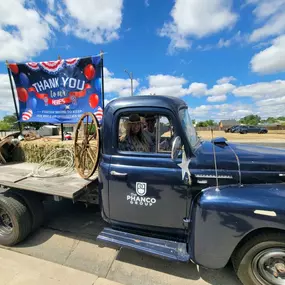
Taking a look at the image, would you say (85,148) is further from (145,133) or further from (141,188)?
(141,188)

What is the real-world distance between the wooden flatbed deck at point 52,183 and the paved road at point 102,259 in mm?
864

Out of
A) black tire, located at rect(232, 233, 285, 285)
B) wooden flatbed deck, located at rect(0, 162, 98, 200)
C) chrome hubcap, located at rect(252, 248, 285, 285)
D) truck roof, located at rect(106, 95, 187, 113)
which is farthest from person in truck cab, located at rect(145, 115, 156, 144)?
chrome hubcap, located at rect(252, 248, 285, 285)

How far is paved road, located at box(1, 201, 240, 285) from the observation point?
2.51 meters

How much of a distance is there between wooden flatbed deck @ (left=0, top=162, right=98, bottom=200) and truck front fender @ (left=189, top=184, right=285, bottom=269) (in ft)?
5.09

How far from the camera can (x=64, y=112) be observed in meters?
5.28

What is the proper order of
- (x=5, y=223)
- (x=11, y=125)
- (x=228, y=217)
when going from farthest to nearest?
(x=11, y=125), (x=5, y=223), (x=228, y=217)

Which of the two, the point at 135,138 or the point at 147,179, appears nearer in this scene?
the point at 147,179

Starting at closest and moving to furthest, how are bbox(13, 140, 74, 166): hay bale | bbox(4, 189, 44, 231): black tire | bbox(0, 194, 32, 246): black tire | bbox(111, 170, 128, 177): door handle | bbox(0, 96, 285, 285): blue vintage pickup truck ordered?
1. bbox(0, 96, 285, 285): blue vintage pickup truck
2. bbox(111, 170, 128, 177): door handle
3. bbox(0, 194, 32, 246): black tire
4. bbox(4, 189, 44, 231): black tire
5. bbox(13, 140, 74, 166): hay bale

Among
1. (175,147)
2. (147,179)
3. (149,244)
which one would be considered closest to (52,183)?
(147,179)

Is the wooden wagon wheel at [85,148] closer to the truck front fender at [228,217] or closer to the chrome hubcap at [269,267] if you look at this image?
the truck front fender at [228,217]

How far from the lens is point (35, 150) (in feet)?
15.0

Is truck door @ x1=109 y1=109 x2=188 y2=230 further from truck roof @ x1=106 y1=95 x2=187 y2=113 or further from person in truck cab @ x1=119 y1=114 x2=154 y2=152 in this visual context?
truck roof @ x1=106 y1=95 x2=187 y2=113

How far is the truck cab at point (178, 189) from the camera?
215 centimetres

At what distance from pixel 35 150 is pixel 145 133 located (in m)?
2.93
